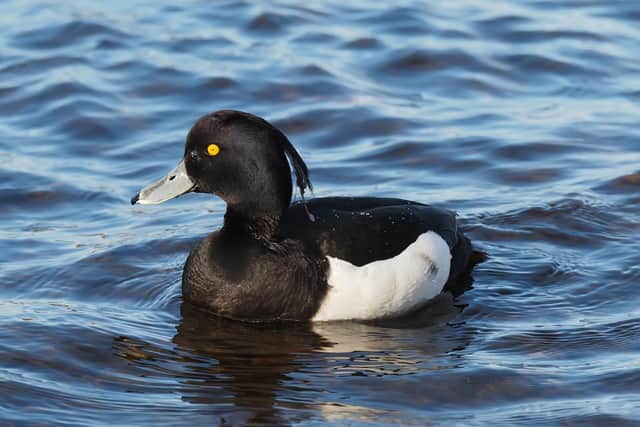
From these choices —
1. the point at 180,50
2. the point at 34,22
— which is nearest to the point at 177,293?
the point at 180,50

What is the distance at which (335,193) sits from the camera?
8531 mm

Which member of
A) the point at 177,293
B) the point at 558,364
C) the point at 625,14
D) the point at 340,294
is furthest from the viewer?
the point at 625,14

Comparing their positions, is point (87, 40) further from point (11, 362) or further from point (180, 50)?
point (11, 362)

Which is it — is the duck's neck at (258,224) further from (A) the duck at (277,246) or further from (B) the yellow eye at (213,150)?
(B) the yellow eye at (213,150)

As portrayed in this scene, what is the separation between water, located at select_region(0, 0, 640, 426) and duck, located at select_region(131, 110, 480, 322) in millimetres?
147

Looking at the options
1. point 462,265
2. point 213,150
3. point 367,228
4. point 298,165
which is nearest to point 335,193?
point 462,265

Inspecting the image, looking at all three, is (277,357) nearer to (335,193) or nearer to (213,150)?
(213,150)

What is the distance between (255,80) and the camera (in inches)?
432

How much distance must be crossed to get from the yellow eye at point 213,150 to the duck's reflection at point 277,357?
0.88m

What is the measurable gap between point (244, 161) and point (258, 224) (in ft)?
1.19

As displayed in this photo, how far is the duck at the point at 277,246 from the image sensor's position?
639 centimetres

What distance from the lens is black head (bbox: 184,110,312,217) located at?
6.46 m

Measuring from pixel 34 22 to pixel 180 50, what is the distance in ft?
5.97

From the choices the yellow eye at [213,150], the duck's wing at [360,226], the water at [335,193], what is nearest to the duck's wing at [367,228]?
the duck's wing at [360,226]
